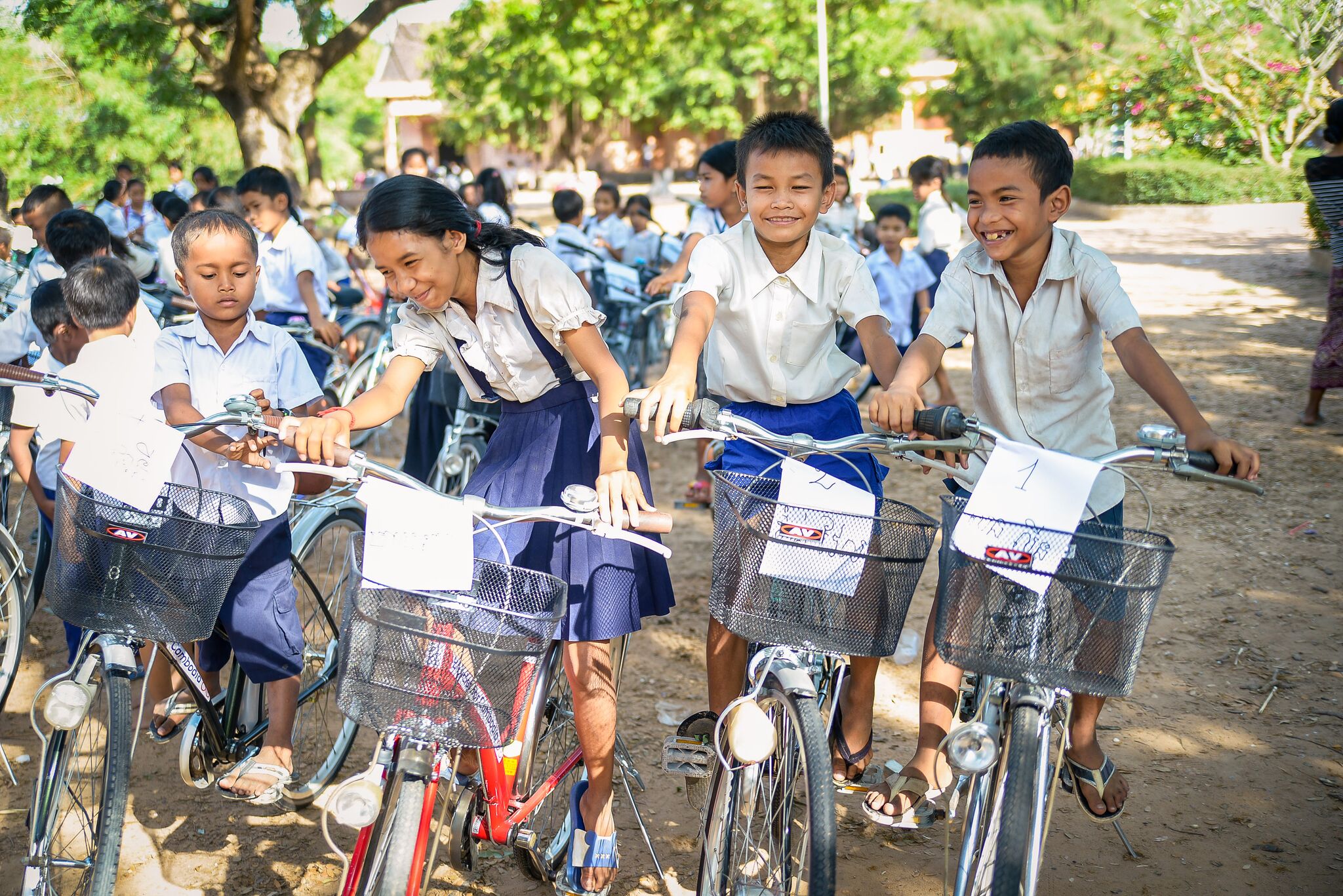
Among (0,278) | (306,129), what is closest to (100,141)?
(306,129)

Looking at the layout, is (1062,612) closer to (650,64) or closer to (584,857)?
(584,857)

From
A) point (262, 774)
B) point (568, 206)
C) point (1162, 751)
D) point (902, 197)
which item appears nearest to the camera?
point (262, 774)

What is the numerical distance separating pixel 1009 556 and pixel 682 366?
33.2 inches

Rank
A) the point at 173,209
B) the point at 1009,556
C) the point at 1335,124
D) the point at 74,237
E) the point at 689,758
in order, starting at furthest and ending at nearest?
1. the point at 173,209
2. the point at 1335,124
3. the point at 74,237
4. the point at 689,758
5. the point at 1009,556

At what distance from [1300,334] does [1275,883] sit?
7.75 metres

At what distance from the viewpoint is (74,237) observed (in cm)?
423

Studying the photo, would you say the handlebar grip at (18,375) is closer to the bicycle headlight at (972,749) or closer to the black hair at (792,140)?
the black hair at (792,140)

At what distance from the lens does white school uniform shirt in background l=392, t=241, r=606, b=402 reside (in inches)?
101

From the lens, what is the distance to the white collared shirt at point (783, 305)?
2.88 meters

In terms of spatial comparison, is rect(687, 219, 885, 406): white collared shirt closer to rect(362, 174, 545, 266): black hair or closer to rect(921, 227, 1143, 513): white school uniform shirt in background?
rect(921, 227, 1143, 513): white school uniform shirt in background

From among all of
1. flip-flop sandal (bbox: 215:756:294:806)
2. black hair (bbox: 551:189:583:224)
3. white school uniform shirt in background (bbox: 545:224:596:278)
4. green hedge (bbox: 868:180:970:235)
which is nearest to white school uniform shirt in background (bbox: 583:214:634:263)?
black hair (bbox: 551:189:583:224)

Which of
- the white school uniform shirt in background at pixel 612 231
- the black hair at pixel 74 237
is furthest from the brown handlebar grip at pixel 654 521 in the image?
the white school uniform shirt in background at pixel 612 231

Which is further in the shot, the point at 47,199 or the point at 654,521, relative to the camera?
the point at 47,199

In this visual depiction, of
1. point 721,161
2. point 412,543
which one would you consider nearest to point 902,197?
point 721,161
